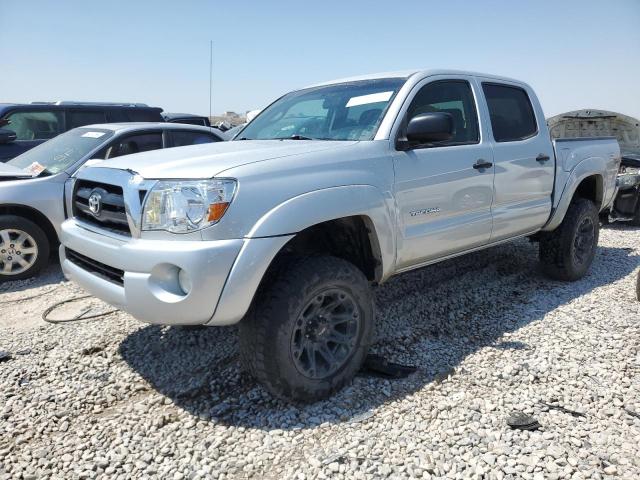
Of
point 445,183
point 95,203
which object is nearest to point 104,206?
point 95,203

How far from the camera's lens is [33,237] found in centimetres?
486

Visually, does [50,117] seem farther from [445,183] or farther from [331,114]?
[445,183]

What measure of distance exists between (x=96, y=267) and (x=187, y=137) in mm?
3695

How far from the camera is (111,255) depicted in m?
2.52

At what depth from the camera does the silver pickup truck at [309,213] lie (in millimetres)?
2357

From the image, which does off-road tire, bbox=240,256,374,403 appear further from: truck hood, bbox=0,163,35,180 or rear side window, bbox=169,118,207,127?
rear side window, bbox=169,118,207,127

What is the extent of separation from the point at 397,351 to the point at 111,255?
196 centimetres

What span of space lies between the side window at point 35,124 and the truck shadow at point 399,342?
4.65m

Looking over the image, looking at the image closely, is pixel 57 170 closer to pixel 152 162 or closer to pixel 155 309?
pixel 152 162

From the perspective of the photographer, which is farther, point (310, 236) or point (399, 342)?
point (399, 342)

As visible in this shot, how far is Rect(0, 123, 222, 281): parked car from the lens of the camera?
4797mm

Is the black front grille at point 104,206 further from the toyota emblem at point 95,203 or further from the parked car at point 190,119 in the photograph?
the parked car at point 190,119

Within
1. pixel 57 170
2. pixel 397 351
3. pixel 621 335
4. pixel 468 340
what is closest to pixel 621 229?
pixel 621 335

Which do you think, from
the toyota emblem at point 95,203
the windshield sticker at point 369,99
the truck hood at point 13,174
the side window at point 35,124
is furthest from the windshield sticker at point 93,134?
the windshield sticker at point 369,99
